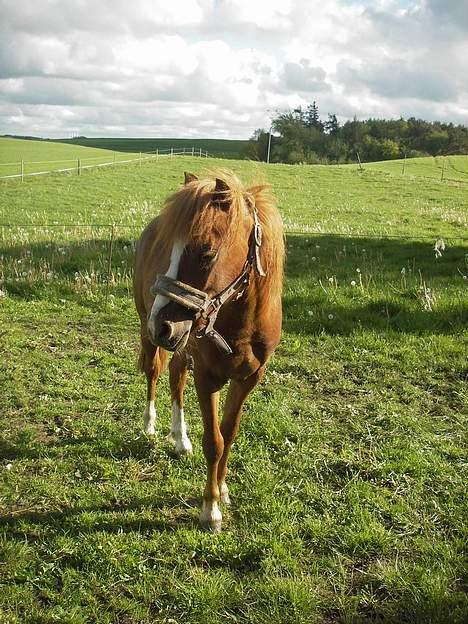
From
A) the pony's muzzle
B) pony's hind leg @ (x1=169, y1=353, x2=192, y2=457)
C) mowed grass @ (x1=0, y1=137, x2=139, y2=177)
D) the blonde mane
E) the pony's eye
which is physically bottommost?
pony's hind leg @ (x1=169, y1=353, x2=192, y2=457)

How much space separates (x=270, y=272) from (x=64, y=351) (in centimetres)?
415

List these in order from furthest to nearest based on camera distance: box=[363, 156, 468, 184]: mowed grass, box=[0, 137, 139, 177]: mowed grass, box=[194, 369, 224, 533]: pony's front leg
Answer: box=[363, 156, 468, 184]: mowed grass, box=[0, 137, 139, 177]: mowed grass, box=[194, 369, 224, 533]: pony's front leg

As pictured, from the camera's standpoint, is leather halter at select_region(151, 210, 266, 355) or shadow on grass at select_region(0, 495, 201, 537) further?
shadow on grass at select_region(0, 495, 201, 537)

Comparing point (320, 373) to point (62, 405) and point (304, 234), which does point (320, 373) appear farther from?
point (304, 234)

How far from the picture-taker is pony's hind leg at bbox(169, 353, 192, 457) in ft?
15.0

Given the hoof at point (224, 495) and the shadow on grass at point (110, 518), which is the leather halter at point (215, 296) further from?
the shadow on grass at point (110, 518)

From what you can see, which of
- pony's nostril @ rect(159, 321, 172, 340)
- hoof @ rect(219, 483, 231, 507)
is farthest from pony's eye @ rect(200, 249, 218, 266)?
hoof @ rect(219, 483, 231, 507)

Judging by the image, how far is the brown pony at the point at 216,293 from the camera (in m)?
2.72

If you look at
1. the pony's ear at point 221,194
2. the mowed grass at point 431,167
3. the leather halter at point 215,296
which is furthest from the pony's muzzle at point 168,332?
the mowed grass at point 431,167

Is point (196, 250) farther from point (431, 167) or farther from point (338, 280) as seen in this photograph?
point (431, 167)

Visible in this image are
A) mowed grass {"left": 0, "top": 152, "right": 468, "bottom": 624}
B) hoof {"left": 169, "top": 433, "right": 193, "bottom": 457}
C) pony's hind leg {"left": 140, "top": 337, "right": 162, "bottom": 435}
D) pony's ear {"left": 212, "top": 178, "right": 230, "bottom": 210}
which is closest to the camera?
pony's ear {"left": 212, "top": 178, "right": 230, "bottom": 210}

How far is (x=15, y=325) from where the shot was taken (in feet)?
24.7

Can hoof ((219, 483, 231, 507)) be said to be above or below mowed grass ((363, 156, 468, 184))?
below

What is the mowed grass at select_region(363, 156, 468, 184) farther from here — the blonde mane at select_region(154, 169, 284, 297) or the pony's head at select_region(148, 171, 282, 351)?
the pony's head at select_region(148, 171, 282, 351)
